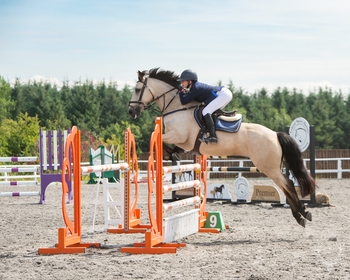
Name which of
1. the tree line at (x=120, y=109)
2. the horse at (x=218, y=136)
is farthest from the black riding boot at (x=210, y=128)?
the tree line at (x=120, y=109)

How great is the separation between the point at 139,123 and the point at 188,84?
2991 cm

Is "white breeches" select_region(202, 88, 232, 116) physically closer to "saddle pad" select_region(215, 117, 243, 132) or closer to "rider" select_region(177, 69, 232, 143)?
"rider" select_region(177, 69, 232, 143)

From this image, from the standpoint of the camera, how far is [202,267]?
4879mm

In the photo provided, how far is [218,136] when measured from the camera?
22.4 ft

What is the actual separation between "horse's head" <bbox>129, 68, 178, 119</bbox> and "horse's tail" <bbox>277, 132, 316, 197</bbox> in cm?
146

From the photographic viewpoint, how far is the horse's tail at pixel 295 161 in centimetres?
721

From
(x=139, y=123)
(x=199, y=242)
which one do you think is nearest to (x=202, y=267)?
(x=199, y=242)

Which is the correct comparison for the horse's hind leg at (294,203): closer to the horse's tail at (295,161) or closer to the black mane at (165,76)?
the horse's tail at (295,161)

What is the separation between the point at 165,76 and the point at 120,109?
32479 millimetres

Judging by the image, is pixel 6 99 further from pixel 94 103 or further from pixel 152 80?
pixel 152 80

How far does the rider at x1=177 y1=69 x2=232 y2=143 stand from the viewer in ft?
22.0

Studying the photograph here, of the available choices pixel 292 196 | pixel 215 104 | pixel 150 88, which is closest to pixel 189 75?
pixel 215 104

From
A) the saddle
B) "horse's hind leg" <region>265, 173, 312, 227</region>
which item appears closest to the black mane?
the saddle

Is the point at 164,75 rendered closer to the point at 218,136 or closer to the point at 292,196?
the point at 218,136
